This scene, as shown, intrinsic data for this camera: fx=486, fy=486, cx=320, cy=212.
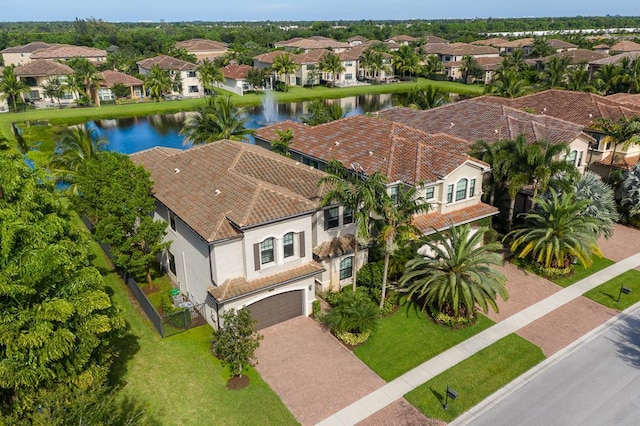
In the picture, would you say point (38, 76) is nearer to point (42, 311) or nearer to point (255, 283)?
point (255, 283)

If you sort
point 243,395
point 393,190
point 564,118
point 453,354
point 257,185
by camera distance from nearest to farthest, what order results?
point 243,395
point 453,354
point 257,185
point 393,190
point 564,118

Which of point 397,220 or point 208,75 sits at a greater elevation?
point 208,75

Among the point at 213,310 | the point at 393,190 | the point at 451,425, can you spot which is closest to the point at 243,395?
the point at 213,310

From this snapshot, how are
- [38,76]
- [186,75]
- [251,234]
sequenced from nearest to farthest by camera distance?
[251,234], [38,76], [186,75]

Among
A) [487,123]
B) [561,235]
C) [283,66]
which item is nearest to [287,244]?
[561,235]

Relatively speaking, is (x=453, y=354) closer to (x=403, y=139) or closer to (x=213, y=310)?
(x=213, y=310)

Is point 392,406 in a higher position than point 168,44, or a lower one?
lower
